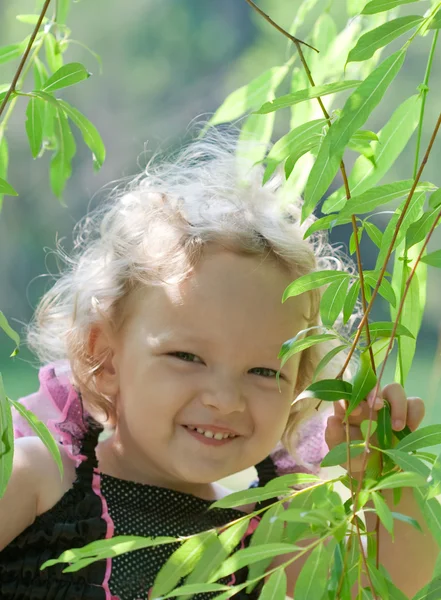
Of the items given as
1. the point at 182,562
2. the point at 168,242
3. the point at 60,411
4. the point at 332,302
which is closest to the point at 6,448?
the point at 182,562

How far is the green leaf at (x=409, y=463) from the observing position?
494 mm

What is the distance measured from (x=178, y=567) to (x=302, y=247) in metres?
0.59

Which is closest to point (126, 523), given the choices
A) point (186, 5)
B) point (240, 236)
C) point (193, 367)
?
point (193, 367)

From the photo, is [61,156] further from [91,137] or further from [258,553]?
[258,553]

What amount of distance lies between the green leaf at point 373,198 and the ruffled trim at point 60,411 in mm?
640

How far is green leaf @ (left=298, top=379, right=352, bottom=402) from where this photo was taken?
0.56 m

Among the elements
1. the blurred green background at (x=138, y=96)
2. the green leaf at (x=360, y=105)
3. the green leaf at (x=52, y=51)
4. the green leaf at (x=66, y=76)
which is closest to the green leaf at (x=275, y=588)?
the green leaf at (x=360, y=105)

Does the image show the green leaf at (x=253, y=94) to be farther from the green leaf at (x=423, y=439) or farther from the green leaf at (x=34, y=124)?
the green leaf at (x=423, y=439)

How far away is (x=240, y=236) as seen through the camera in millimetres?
1047

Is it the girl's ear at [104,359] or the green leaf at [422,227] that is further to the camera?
the girl's ear at [104,359]

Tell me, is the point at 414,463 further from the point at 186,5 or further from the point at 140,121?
the point at 186,5

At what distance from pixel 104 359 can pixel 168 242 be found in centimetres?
16

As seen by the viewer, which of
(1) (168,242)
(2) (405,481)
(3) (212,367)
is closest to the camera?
(2) (405,481)

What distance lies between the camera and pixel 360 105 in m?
0.51
